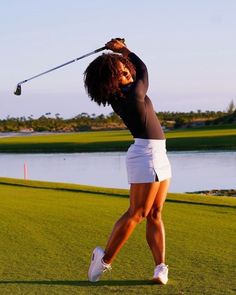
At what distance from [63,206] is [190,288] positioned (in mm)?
4908

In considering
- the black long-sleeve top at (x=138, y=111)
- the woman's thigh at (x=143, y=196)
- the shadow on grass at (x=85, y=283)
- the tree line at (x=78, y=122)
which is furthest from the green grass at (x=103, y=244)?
the tree line at (x=78, y=122)

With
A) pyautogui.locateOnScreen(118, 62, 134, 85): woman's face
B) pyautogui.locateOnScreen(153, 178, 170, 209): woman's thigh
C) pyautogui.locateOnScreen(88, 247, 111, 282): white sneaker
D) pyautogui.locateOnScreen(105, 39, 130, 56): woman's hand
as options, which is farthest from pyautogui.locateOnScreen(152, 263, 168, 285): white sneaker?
pyautogui.locateOnScreen(105, 39, 130, 56): woman's hand

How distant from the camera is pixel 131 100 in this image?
534 centimetres

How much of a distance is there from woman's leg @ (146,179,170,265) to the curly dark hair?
2.60 ft

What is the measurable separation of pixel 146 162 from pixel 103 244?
A: 1.72 m

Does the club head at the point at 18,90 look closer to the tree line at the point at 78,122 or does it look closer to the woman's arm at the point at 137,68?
the woman's arm at the point at 137,68

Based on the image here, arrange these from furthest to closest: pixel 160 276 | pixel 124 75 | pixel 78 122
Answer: pixel 78 122, pixel 124 75, pixel 160 276

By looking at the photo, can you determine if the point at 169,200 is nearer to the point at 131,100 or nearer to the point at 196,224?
the point at 196,224

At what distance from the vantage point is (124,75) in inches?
215

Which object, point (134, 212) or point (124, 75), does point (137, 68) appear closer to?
point (124, 75)

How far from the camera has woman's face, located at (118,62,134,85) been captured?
5.44 m

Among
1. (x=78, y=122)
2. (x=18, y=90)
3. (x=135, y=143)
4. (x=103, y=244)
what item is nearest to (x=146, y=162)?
(x=135, y=143)

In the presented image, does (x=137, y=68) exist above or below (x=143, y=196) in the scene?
above

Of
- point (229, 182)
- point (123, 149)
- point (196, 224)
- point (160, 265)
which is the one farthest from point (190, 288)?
point (123, 149)
